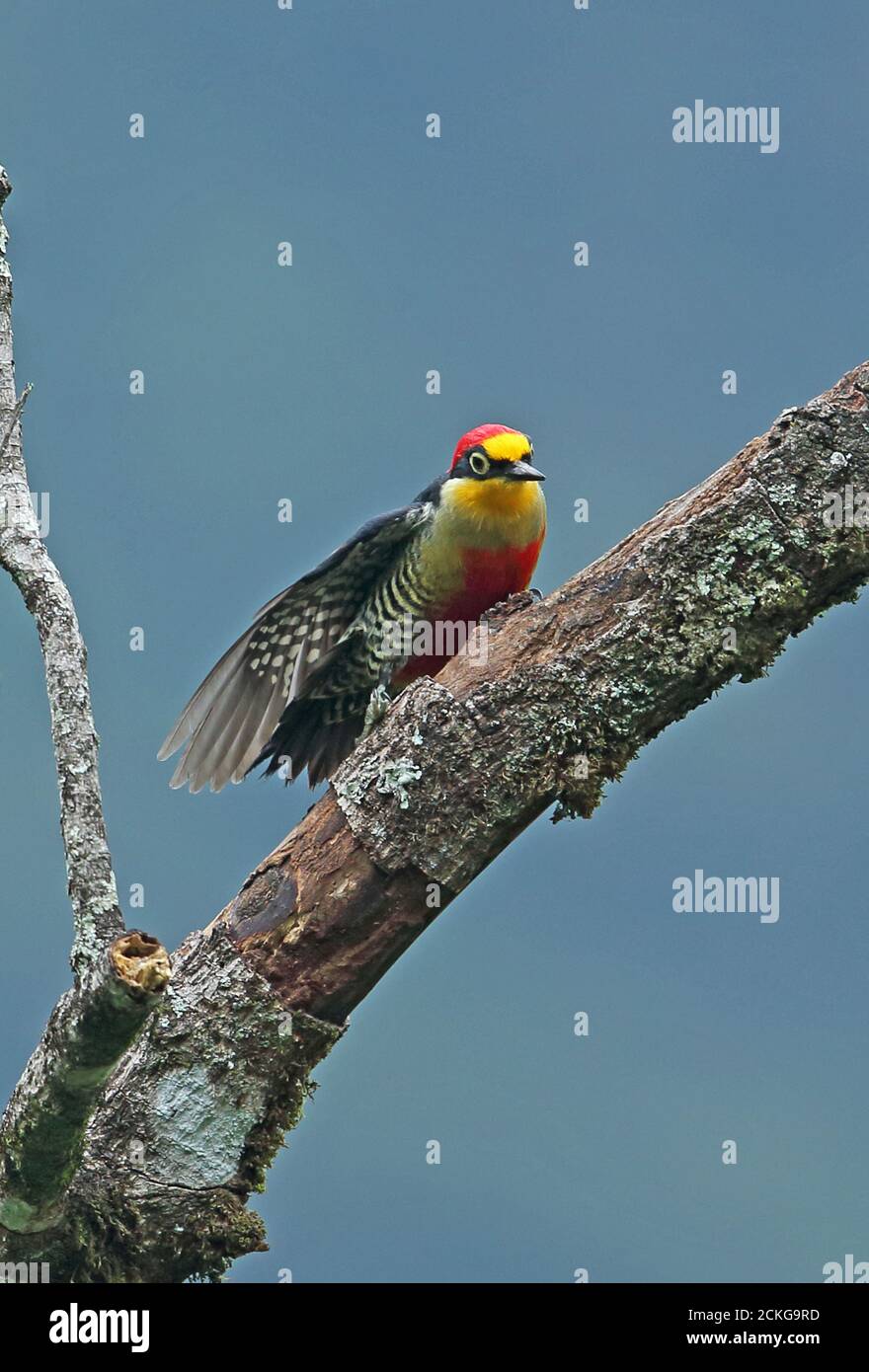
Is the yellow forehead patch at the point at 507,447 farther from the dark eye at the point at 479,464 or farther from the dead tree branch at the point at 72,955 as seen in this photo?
the dead tree branch at the point at 72,955

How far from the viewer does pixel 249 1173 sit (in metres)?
4.62

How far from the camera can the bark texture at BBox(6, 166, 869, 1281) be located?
15.0 feet

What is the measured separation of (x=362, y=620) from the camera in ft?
21.8

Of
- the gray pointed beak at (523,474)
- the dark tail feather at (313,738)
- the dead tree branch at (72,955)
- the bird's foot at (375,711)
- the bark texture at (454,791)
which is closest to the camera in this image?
the dead tree branch at (72,955)

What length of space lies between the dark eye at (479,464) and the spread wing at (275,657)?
25cm

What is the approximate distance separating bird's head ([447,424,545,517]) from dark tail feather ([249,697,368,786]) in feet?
3.20

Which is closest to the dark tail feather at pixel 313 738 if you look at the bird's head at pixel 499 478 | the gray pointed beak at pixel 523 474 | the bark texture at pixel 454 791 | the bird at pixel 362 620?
the bird at pixel 362 620

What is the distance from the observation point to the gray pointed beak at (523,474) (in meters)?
6.46

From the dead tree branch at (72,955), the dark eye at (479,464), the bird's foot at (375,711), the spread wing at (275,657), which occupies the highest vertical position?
the dark eye at (479,464)

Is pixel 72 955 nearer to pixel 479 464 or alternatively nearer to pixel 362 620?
pixel 362 620

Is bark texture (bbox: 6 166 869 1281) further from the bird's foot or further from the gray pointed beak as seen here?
the gray pointed beak

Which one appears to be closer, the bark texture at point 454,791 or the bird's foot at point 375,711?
the bark texture at point 454,791

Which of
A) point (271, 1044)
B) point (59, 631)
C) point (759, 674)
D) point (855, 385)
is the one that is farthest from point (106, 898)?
point (855, 385)

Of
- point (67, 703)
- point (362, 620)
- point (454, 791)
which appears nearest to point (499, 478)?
point (362, 620)
